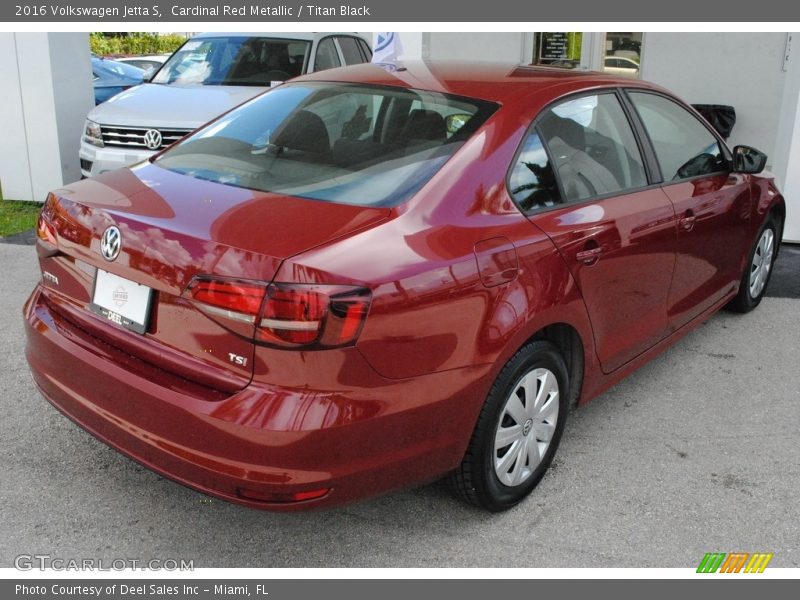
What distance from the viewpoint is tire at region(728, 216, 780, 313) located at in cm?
526

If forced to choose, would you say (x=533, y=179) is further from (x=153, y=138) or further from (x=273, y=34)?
(x=273, y=34)

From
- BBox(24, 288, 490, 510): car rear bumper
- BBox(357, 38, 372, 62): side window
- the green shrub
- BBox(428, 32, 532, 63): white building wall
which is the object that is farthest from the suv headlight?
the green shrub

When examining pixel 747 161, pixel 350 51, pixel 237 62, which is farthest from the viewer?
pixel 350 51

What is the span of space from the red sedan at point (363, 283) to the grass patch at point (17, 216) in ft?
14.7

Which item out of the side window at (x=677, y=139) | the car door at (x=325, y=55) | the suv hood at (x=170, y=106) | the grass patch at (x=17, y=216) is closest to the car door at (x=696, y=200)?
the side window at (x=677, y=139)

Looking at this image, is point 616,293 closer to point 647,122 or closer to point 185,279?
point 647,122

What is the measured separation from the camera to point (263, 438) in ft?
7.79

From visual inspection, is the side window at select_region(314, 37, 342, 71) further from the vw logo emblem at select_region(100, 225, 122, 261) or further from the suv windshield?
the vw logo emblem at select_region(100, 225, 122, 261)

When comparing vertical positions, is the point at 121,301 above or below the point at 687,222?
above

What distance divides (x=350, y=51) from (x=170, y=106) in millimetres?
2684

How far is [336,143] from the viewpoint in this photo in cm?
318

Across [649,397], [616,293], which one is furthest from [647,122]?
[649,397]

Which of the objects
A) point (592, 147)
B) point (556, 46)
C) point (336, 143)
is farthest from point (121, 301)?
point (556, 46)

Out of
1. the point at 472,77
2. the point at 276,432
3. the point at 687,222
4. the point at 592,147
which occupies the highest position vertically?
the point at 472,77
